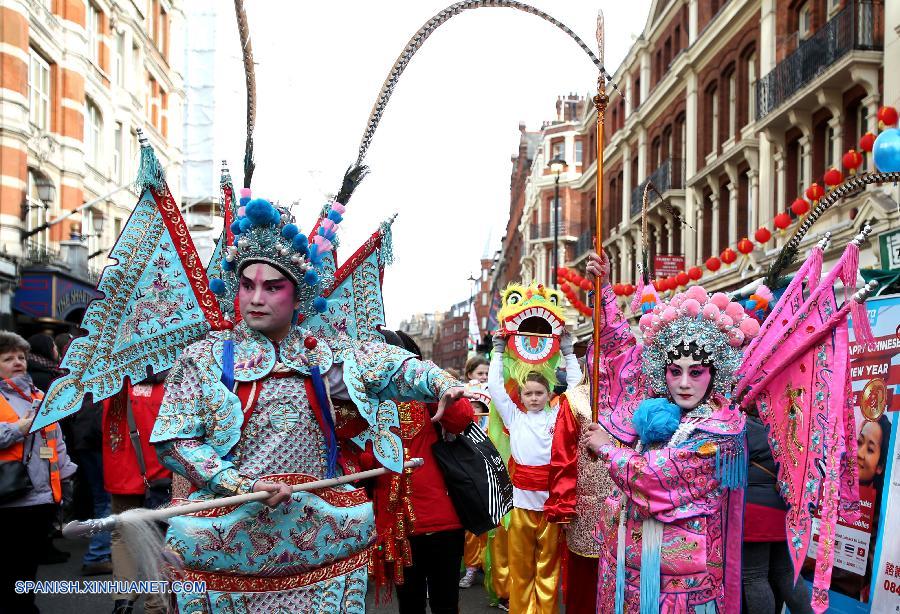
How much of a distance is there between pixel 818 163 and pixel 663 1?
552 inches

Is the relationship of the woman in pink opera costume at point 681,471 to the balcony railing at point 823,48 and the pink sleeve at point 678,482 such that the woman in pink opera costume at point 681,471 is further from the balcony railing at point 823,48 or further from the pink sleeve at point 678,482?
the balcony railing at point 823,48

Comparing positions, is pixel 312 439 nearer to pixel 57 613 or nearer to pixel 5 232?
pixel 57 613

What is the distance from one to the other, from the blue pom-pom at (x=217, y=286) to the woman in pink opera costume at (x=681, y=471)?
5.77 feet

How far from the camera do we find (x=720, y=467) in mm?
3998

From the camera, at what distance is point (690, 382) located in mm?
4105

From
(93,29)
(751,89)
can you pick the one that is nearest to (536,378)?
(751,89)

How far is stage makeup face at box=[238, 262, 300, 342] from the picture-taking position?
355cm

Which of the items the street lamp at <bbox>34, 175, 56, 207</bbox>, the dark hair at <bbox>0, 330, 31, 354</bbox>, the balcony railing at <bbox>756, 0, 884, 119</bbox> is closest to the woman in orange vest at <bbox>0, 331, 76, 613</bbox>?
the dark hair at <bbox>0, 330, 31, 354</bbox>

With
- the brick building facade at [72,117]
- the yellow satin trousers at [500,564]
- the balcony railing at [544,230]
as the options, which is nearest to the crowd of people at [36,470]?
the yellow satin trousers at [500,564]

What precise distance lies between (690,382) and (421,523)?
5.60 ft

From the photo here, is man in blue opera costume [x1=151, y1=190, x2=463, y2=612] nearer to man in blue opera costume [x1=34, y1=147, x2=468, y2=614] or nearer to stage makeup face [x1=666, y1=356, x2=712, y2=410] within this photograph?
man in blue opera costume [x1=34, y1=147, x2=468, y2=614]

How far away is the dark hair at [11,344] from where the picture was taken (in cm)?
562

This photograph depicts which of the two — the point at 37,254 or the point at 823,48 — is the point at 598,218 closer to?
the point at 823,48

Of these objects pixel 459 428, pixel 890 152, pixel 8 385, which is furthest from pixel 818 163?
pixel 8 385
